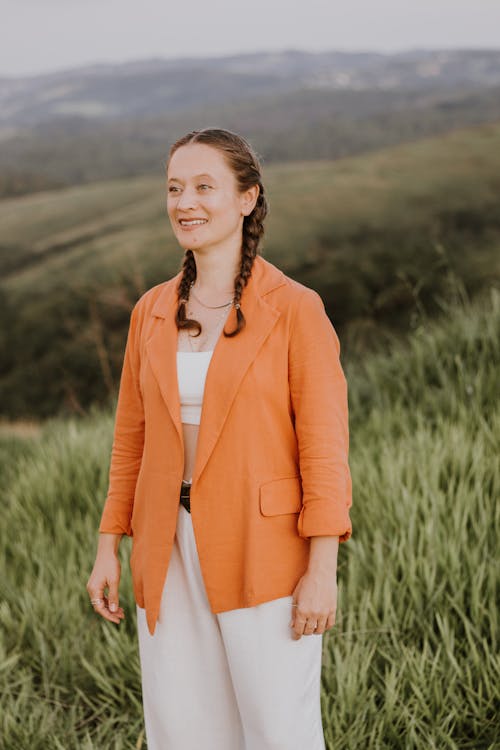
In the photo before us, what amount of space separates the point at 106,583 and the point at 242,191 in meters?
0.86

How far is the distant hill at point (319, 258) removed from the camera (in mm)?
7457

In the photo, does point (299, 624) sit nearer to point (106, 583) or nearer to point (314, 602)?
point (314, 602)

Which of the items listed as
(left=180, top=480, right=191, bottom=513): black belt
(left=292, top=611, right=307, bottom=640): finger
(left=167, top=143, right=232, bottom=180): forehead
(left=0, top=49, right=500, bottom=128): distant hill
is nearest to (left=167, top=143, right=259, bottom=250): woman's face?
(left=167, top=143, right=232, bottom=180): forehead

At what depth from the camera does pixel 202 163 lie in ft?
4.62

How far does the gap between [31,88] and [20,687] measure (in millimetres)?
86949

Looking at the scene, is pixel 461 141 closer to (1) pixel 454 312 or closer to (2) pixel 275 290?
(1) pixel 454 312

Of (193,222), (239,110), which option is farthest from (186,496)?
(239,110)

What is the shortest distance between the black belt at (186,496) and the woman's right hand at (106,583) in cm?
25

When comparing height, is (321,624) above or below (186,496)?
below

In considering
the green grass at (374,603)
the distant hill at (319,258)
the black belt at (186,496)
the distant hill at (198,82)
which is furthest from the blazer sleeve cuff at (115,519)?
the distant hill at (198,82)

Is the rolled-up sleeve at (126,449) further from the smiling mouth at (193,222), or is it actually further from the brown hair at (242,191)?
the smiling mouth at (193,222)

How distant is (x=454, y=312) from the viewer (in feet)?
14.7

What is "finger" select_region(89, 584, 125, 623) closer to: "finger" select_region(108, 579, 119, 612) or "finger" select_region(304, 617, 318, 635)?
"finger" select_region(108, 579, 119, 612)

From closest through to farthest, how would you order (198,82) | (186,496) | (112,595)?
1. (186,496)
2. (112,595)
3. (198,82)
